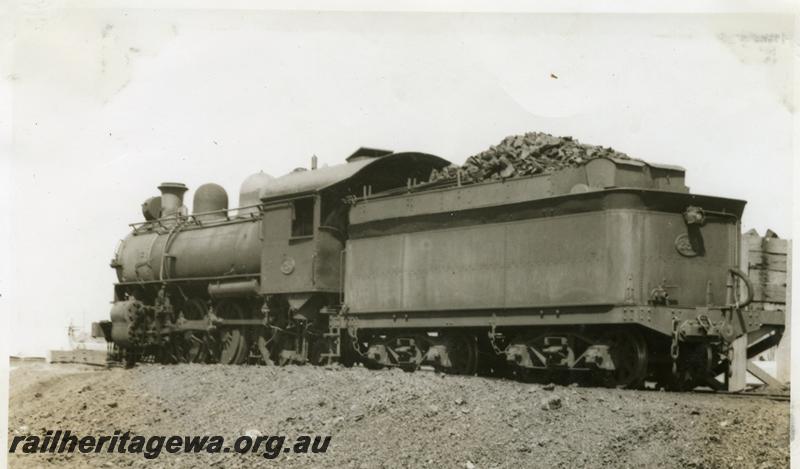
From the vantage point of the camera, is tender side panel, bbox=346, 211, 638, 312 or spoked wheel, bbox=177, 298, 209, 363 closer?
tender side panel, bbox=346, 211, 638, 312

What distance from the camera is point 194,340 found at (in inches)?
763

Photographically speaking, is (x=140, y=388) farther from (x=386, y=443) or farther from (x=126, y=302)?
(x=386, y=443)

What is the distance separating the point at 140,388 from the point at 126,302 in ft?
18.4

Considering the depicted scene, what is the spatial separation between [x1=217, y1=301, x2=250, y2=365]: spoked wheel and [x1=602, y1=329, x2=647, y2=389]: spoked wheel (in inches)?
343

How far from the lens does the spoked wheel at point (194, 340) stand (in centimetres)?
1925

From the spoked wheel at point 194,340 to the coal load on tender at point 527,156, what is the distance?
8.14 m

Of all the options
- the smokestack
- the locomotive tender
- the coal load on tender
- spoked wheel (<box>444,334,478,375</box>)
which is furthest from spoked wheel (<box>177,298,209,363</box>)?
the coal load on tender

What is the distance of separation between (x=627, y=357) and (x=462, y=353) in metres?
2.97

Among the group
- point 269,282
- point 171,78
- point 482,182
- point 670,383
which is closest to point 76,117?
point 171,78

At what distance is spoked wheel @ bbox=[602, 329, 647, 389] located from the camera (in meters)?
11.6

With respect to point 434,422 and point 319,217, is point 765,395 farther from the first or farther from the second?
point 319,217

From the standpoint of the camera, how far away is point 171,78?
14141 mm

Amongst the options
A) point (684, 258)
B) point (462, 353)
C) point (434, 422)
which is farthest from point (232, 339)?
point (684, 258)

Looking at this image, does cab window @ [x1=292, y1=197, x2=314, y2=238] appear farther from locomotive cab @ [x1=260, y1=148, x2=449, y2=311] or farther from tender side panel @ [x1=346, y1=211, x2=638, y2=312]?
tender side panel @ [x1=346, y1=211, x2=638, y2=312]
